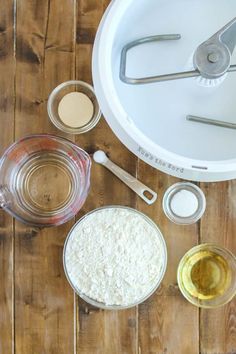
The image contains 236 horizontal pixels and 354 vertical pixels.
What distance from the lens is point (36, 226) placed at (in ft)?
2.89

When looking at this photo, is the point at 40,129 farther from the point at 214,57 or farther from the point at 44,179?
the point at 214,57

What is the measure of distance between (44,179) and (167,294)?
0.25 meters

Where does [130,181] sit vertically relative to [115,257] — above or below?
above

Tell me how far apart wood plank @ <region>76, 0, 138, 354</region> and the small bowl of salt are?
53 mm

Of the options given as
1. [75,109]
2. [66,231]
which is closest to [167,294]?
[66,231]

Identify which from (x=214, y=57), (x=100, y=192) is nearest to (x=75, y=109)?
(x=100, y=192)

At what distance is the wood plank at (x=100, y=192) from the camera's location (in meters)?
0.90

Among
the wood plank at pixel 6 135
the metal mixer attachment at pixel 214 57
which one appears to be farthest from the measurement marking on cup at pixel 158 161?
the wood plank at pixel 6 135

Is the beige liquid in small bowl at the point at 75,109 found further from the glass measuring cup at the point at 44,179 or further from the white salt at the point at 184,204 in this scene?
the white salt at the point at 184,204

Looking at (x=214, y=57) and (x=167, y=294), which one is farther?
(x=167, y=294)

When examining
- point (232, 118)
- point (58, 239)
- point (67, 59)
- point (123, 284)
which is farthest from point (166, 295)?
point (67, 59)

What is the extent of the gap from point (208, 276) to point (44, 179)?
289mm

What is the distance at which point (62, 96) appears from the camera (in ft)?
2.93

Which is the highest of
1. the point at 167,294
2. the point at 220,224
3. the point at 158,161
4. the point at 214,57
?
the point at 214,57
